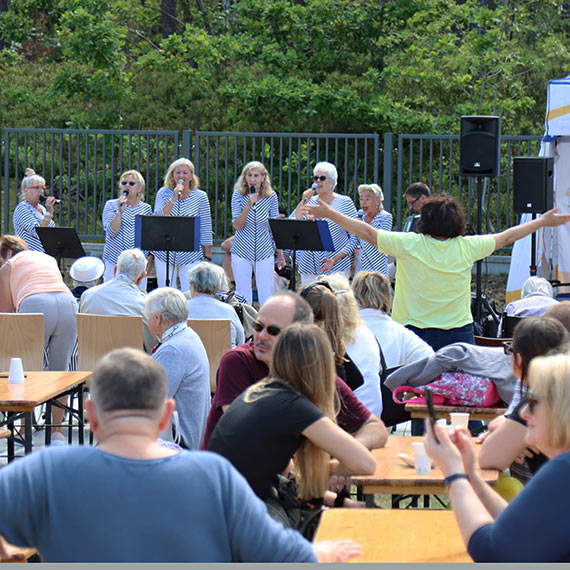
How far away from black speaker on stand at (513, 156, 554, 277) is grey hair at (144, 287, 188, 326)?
17.4 feet

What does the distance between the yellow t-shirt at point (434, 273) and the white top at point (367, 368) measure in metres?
1.32

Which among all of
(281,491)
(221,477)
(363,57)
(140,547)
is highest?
(363,57)

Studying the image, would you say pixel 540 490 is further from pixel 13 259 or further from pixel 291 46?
pixel 291 46

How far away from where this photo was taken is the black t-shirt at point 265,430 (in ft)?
10.6

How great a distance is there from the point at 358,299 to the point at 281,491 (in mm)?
2306

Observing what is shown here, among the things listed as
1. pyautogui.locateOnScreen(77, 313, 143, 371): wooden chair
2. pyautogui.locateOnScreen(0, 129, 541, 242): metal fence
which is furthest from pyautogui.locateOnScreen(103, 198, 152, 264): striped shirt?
pyautogui.locateOnScreen(77, 313, 143, 371): wooden chair

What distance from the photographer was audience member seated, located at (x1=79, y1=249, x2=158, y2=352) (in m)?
6.66

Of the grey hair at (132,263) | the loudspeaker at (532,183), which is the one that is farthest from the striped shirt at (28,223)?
the loudspeaker at (532,183)

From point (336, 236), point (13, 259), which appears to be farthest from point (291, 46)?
point (13, 259)

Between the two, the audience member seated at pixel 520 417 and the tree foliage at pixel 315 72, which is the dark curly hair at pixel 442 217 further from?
the tree foliage at pixel 315 72

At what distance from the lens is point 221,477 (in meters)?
2.11

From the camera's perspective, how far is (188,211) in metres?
10.4

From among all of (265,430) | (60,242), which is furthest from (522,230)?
(60,242)

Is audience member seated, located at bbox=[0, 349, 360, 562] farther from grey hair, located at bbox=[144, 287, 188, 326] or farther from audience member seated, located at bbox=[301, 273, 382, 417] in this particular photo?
grey hair, located at bbox=[144, 287, 188, 326]
